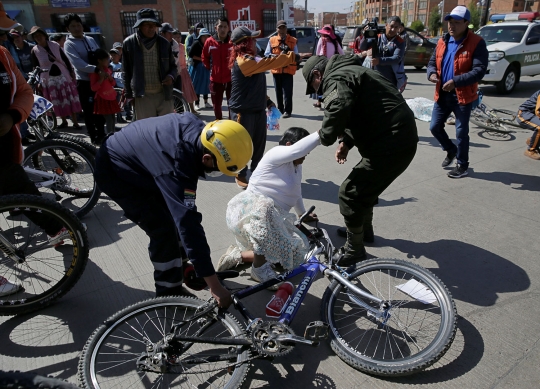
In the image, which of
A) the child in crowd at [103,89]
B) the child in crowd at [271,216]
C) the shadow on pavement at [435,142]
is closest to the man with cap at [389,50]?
the shadow on pavement at [435,142]

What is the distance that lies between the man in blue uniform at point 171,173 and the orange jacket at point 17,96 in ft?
3.34

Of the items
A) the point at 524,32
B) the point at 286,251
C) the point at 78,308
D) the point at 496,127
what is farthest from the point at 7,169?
the point at 524,32

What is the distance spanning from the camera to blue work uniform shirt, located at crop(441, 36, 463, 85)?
480 centimetres

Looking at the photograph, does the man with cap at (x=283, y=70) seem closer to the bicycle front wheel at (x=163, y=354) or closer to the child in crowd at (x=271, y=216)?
the child in crowd at (x=271, y=216)

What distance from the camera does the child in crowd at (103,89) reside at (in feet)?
19.9

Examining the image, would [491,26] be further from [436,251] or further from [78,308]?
[78,308]

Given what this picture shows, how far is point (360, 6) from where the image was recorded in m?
114

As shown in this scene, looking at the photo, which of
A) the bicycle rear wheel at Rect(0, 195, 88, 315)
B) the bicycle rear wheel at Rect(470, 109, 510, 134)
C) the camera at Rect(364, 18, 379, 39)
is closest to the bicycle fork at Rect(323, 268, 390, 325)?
the bicycle rear wheel at Rect(0, 195, 88, 315)

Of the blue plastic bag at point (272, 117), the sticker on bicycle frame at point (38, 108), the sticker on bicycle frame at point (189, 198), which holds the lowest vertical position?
the blue plastic bag at point (272, 117)

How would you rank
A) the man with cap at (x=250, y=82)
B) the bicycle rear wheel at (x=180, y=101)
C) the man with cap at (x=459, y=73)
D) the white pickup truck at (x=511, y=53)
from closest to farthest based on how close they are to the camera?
the man with cap at (x=250, y=82) → the man with cap at (x=459, y=73) → the bicycle rear wheel at (x=180, y=101) → the white pickup truck at (x=511, y=53)

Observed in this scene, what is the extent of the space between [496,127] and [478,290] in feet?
16.6

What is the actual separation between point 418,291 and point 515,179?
3.39 m

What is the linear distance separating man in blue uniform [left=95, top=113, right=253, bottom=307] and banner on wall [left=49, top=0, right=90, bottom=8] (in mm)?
40277

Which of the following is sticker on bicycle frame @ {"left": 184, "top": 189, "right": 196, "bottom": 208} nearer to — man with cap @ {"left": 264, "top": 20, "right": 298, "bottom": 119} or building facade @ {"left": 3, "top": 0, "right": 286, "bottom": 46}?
man with cap @ {"left": 264, "top": 20, "right": 298, "bottom": 119}
